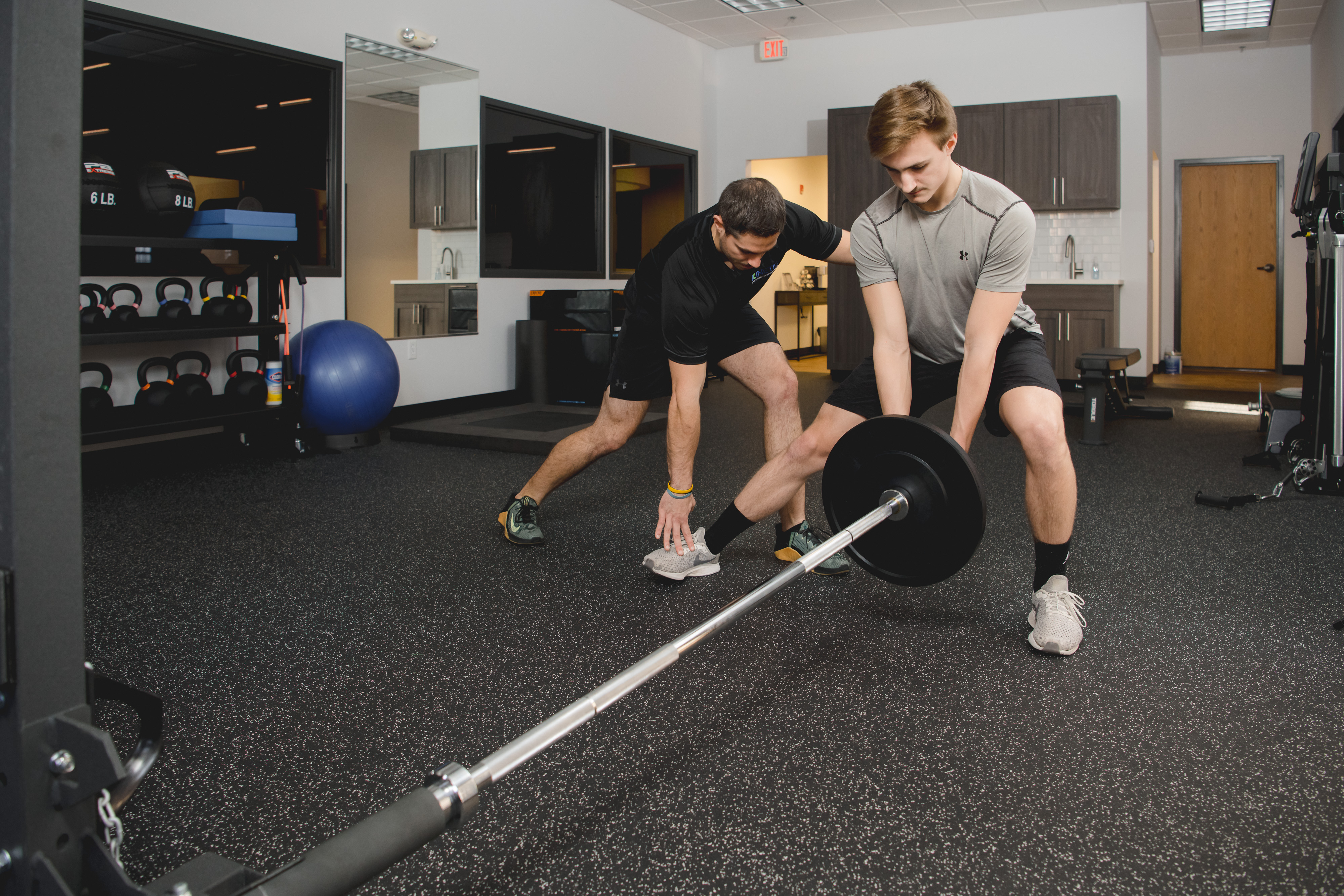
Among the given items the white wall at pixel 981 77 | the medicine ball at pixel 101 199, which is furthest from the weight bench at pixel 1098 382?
the medicine ball at pixel 101 199

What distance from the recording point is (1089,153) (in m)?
6.97

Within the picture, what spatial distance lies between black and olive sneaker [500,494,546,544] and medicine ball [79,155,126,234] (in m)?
2.07

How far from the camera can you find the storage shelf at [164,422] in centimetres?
364

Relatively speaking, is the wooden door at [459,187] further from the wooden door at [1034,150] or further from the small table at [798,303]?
the small table at [798,303]

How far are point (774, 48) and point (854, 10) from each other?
3.13ft

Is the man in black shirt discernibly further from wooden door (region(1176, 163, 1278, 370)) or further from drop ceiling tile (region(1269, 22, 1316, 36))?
wooden door (region(1176, 163, 1278, 370))

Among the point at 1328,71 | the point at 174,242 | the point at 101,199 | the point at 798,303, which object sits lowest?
the point at 174,242

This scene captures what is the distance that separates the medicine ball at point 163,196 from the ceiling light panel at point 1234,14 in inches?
266

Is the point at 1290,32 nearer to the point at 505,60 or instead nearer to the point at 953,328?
the point at 505,60

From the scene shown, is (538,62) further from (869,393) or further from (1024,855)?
(1024,855)

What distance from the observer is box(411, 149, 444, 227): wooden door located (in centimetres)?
575

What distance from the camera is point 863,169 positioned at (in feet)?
24.7

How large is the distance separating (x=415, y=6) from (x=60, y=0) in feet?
16.9

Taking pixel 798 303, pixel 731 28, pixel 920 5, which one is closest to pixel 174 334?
pixel 731 28
